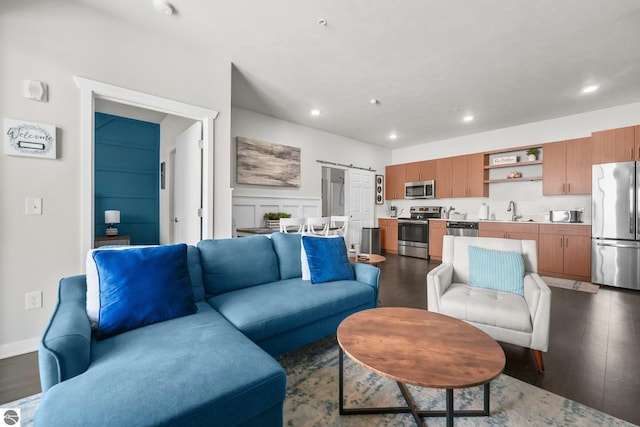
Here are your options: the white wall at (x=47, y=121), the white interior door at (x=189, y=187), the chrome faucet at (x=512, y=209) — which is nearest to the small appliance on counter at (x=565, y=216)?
the chrome faucet at (x=512, y=209)

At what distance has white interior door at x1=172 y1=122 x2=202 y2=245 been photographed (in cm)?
310

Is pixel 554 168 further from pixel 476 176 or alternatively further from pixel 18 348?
pixel 18 348

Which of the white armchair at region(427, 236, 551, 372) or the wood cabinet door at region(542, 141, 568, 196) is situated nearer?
the white armchair at region(427, 236, 551, 372)

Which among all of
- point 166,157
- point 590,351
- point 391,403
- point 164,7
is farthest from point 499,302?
point 166,157

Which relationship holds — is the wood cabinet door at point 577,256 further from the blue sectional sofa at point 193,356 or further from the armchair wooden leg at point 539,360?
the blue sectional sofa at point 193,356

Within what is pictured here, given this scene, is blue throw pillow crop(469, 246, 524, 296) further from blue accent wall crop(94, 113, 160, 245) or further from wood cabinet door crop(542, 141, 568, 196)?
blue accent wall crop(94, 113, 160, 245)

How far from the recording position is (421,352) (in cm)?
124

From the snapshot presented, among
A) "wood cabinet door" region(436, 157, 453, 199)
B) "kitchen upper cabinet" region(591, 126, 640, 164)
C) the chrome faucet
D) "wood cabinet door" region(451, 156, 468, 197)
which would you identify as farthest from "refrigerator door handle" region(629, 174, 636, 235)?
"wood cabinet door" region(436, 157, 453, 199)

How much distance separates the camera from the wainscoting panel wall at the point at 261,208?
447 centimetres

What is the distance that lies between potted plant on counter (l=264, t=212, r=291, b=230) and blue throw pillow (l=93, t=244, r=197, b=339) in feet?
8.92

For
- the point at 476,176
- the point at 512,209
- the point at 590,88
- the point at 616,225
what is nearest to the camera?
the point at 590,88

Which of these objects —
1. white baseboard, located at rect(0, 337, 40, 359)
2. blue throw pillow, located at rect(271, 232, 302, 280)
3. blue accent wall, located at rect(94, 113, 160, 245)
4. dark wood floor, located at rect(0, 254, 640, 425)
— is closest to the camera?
dark wood floor, located at rect(0, 254, 640, 425)

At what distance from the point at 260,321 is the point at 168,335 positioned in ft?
1.68

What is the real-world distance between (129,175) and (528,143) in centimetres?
755
